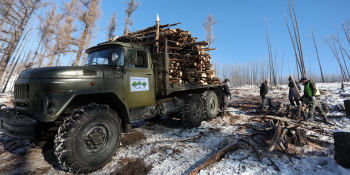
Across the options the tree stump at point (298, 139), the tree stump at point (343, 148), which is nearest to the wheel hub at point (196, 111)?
the tree stump at point (298, 139)

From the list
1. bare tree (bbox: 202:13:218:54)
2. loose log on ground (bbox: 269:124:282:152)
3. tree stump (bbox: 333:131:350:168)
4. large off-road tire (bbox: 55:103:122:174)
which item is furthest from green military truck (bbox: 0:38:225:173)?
bare tree (bbox: 202:13:218:54)

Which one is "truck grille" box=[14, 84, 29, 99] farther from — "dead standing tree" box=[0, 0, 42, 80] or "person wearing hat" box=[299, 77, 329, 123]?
"dead standing tree" box=[0, 0, 42, 80]

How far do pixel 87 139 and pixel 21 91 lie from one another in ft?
5.64

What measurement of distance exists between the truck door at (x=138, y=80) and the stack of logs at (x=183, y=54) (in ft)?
4.21

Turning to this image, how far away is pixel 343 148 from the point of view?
280 centimetres

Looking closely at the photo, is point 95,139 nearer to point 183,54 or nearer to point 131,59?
point 131,59

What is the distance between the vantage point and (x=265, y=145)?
397cm

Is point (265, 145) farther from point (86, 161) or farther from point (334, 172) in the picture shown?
point (86, 161)

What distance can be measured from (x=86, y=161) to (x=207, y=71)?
553cm

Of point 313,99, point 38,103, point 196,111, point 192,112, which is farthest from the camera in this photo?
point 313,99

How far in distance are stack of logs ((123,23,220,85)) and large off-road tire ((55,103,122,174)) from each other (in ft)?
9.69

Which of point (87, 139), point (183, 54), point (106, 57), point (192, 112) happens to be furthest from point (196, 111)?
point (87, 139)

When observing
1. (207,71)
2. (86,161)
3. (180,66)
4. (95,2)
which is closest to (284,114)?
(207,71)

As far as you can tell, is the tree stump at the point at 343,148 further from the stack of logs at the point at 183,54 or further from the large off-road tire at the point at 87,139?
the large off-road tire at the point at 87,139
